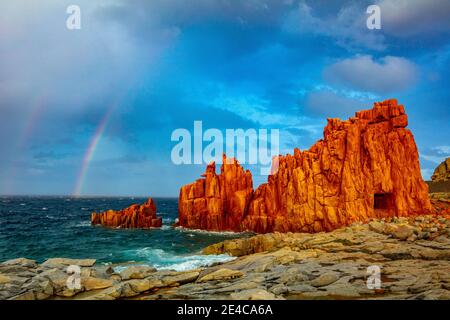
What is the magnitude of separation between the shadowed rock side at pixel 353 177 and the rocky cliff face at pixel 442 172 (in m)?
64.5

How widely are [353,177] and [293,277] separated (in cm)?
3911

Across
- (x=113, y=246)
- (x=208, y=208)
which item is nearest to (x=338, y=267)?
(x=113, y=246)

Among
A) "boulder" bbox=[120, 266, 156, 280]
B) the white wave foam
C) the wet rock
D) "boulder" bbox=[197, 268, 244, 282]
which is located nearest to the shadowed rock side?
the white wave foam

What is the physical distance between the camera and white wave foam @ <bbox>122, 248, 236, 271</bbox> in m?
34.2

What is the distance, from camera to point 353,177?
52156 mm

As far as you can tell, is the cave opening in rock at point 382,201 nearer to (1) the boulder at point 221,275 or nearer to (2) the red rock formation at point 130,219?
(1) the boulder at point 221,275

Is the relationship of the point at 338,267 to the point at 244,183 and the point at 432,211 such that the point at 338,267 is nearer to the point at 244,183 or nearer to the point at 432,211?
the point at 432,211

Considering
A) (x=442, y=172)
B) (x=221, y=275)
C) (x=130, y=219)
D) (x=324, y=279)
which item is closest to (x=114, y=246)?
(x=130, y=219)

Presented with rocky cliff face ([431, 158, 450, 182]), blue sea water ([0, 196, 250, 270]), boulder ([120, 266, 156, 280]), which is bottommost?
blue sea water ([0, 196, 250, 270])

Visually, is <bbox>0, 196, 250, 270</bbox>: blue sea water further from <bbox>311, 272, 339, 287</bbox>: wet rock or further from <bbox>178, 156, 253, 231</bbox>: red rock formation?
<bbox>311, 272, 339, 287</bbox>: wet rock

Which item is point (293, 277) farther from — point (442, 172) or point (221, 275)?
point (442, 172)

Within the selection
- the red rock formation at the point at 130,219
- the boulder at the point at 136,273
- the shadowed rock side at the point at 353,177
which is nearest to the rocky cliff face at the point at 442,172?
the shadowed rock side at the point at 353,177

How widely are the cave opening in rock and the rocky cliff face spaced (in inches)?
2506
